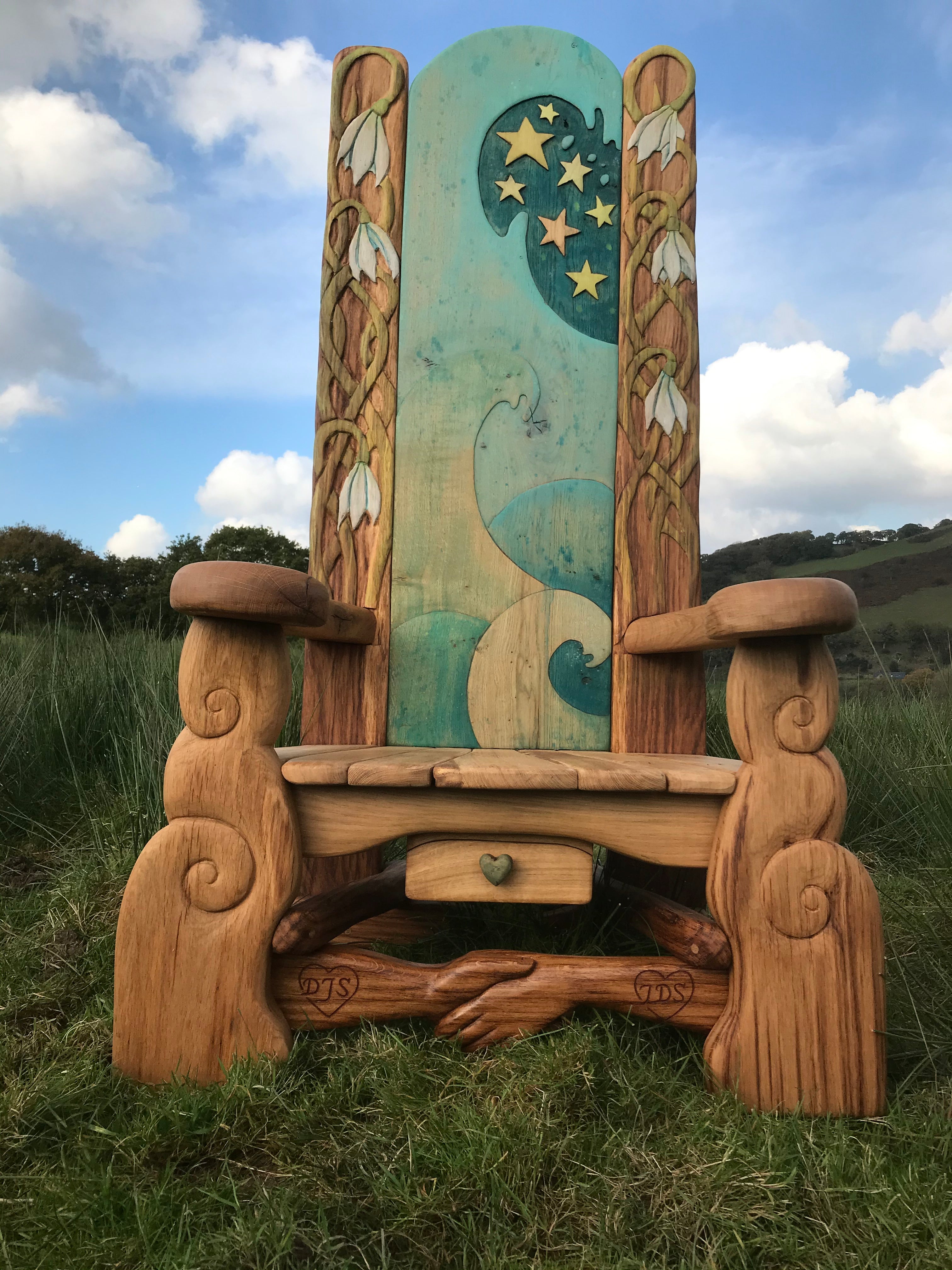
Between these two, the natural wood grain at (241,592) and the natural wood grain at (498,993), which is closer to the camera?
the natural wood grain at (241,592)

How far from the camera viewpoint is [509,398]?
1961 mm

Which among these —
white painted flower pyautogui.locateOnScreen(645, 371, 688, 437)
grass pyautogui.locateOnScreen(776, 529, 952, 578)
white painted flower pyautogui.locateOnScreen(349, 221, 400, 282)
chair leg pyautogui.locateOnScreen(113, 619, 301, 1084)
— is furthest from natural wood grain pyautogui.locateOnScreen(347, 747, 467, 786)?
grass pyautogui.locateOnScreen(776, 529, 952, 578)

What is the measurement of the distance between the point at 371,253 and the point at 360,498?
0.58 meters

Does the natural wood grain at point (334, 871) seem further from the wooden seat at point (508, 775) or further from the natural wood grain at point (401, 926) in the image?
the wooden seat at point (508, 775)

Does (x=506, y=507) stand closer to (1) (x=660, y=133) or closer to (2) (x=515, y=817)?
(2) (x=515, y=817)

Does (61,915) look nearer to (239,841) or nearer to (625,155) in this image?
(239,841)

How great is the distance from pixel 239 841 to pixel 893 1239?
102 cm

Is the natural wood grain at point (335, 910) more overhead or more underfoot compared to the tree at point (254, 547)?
more underfoot

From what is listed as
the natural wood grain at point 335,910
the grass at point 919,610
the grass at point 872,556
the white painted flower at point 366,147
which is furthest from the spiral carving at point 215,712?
the grass at point 872,556

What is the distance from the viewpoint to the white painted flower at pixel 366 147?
197 centimetres

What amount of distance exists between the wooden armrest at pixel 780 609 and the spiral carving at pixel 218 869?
83 cm

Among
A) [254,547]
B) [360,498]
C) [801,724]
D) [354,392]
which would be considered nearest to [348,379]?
[354,392]

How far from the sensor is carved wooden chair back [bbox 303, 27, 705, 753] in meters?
1.88

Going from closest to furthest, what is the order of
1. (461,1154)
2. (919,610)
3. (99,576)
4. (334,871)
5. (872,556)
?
(461,1154)
(334,871)
(919,610)
(872,556)
(99,576)
